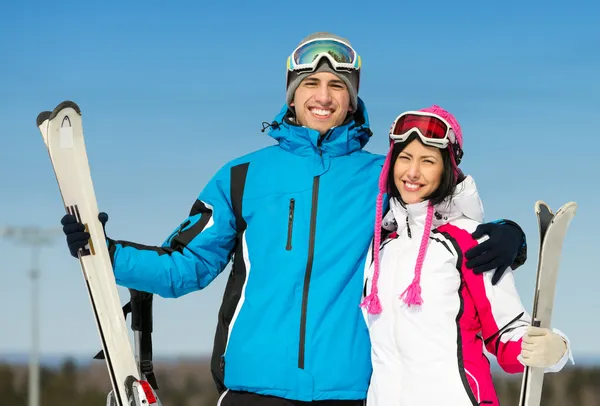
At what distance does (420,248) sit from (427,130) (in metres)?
0.47

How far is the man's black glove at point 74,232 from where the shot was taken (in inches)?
134

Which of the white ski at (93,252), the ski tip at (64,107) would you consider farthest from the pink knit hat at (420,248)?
the ski tip at (64,107)

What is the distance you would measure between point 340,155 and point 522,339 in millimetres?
1048

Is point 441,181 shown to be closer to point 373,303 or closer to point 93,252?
point 373,303

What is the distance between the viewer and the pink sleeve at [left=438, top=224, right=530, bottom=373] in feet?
9.53

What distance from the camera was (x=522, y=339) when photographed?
288cm

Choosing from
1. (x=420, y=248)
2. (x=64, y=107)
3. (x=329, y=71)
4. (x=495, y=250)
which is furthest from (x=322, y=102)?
(x=64, y=107)

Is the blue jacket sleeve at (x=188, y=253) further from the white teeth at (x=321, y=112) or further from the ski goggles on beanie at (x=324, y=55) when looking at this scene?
the ski goggles on beanie at (x=324, y=55)

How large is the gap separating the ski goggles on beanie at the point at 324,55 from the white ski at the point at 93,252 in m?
0.99

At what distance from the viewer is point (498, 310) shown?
2908 millimetres

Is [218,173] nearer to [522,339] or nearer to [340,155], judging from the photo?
[340,155]

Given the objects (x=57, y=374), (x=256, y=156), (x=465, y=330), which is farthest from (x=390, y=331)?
(x=57, y=374)

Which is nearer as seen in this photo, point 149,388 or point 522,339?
point 522,339

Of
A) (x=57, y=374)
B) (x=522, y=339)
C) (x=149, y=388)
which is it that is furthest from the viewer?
(x=57, y=374)
